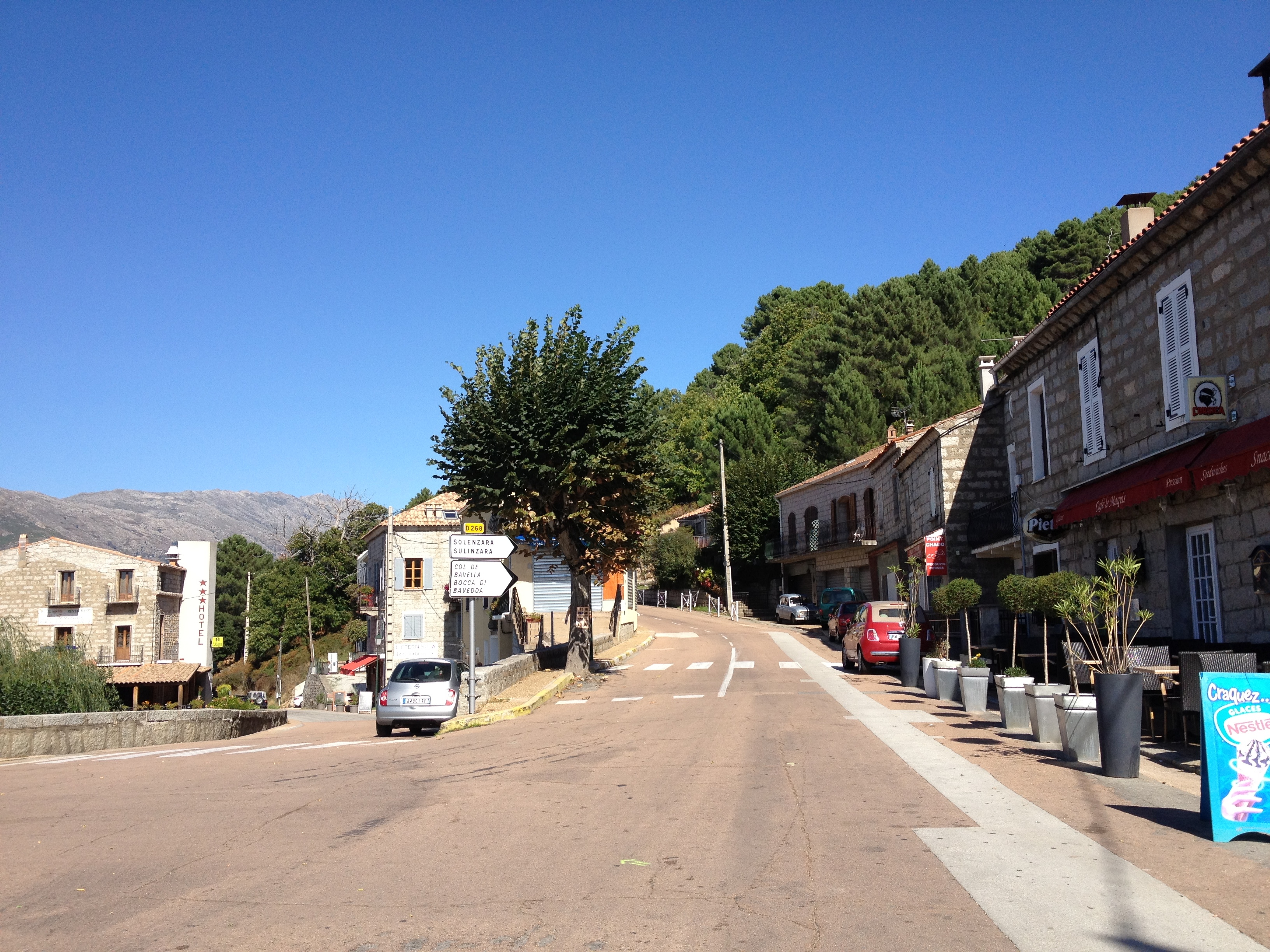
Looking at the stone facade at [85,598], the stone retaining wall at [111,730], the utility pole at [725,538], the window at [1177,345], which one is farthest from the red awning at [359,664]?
the window at [1177,345]

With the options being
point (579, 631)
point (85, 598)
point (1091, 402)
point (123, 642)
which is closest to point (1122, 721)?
point (1091, 402)

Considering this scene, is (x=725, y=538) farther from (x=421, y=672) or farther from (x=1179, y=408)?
(x=1179, y=408)

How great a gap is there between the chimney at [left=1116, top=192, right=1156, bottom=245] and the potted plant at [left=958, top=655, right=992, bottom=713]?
8.83 metres

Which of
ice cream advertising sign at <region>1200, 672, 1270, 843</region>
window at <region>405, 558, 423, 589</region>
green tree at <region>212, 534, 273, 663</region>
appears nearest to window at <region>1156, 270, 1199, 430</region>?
ice cream advertising sign at <region>1200, 672, 1270, 843</region>

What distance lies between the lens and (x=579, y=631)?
24.4 metres

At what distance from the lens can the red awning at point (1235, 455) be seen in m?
11.4

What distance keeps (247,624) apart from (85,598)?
18130 millimetres

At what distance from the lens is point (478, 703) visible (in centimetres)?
1855

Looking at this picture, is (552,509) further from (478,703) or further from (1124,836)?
(1124,836)

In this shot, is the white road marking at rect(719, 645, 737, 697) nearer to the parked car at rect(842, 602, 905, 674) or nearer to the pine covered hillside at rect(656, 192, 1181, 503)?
the parked car at rect(842, 602, 905, 674)

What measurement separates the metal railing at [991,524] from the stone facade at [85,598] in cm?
4513

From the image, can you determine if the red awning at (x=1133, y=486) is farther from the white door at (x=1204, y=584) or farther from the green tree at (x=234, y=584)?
the green tree at (x=234, y=584)

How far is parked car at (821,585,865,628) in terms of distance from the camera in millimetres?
42344

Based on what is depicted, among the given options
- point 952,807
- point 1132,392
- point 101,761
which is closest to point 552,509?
point 101,761
